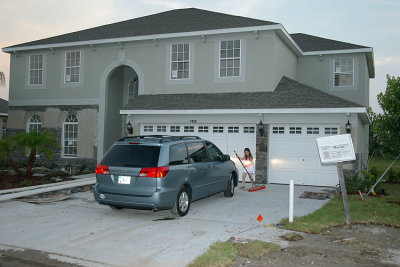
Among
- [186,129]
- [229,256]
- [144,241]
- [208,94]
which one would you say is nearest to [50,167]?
[186,129]

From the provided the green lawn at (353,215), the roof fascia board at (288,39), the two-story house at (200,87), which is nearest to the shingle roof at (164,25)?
the two-story house at (200,87)

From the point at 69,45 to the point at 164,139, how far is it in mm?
12459

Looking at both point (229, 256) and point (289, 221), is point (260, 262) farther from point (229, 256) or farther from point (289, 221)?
point (289, 221)

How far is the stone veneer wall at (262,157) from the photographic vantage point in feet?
48.1

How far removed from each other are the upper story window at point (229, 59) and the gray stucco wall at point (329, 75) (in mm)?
5209

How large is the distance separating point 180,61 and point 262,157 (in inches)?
227

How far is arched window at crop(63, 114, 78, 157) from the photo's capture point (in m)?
19.3

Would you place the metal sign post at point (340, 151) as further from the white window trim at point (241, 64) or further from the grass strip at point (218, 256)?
the white window trim at point (241, 64)

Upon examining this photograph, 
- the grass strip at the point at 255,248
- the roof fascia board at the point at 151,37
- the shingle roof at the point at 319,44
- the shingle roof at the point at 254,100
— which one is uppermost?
the shingle roof at the point at 319,44

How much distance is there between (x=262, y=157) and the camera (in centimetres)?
1470

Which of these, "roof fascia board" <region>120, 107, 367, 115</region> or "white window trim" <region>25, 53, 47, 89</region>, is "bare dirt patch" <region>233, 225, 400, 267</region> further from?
"white window trim" <region>25, 53, 47, 89</region>

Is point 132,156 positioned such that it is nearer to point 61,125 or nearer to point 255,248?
point 255,248

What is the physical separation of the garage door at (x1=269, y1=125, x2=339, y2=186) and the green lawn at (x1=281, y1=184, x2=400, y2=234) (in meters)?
3.03

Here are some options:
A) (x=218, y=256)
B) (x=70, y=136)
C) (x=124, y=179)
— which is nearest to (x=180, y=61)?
(x=70, y=136)
